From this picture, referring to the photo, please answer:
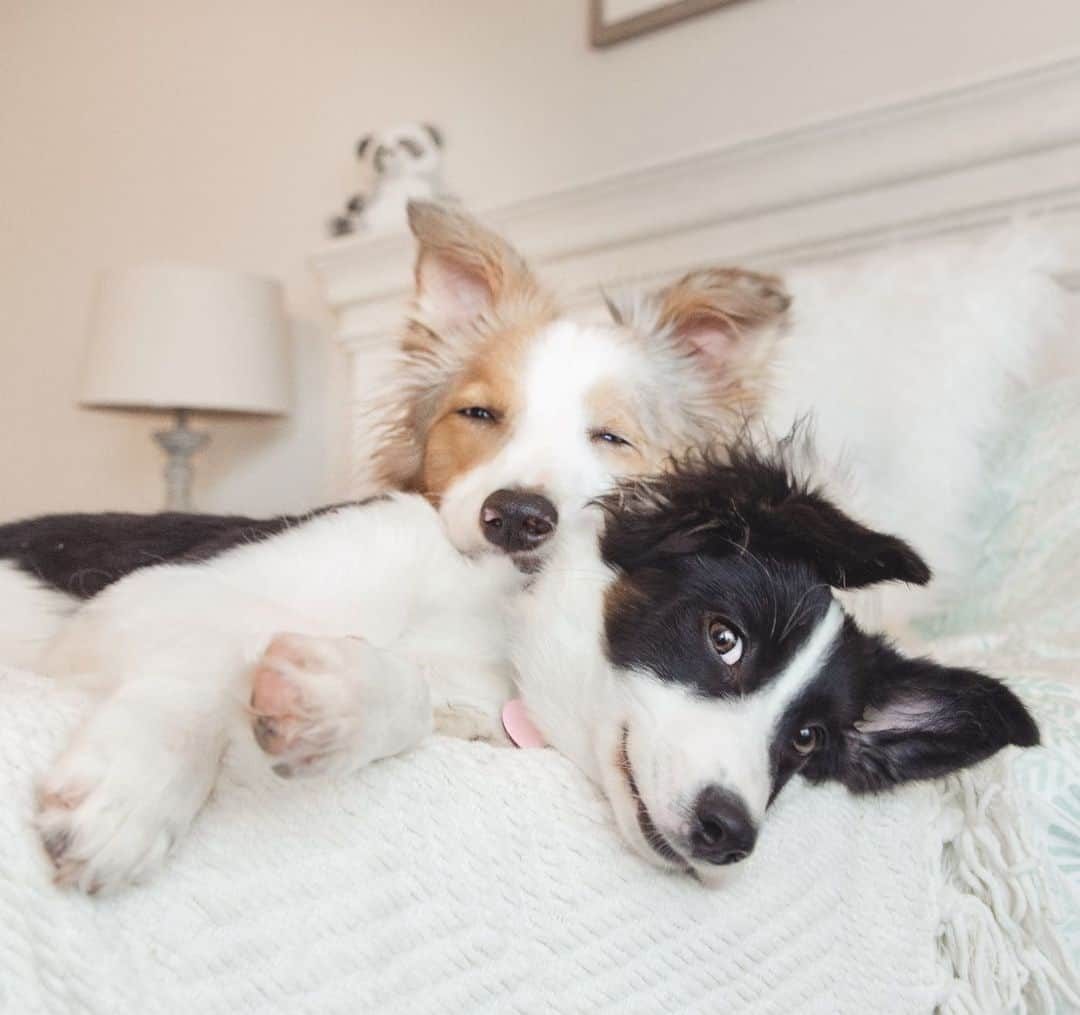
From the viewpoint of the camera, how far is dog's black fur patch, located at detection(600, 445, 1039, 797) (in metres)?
1.12

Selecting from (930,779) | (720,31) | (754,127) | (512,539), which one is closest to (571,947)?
(930,779)

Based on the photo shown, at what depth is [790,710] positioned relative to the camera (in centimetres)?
113

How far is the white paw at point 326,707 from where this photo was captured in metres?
0.83

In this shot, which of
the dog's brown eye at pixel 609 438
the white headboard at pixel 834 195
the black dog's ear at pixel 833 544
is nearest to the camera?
the black dog's ear at pixel 833 544

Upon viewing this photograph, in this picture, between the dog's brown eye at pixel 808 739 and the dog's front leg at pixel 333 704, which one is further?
the dog's brown eye at pixel 808 739

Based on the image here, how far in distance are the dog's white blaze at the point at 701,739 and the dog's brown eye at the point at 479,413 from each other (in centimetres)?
77

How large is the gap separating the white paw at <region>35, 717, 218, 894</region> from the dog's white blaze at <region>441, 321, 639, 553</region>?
2.21 ft

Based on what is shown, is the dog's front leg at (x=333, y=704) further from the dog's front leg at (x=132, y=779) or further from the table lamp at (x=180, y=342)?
the table lamp at (x=180, y=342)

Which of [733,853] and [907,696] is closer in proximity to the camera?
[733,853]

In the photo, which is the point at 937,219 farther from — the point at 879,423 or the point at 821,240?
the point at 879,423

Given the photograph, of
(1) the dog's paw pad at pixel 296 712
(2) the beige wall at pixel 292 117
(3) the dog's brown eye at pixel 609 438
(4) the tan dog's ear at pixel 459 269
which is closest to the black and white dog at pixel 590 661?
(1) the dog's paw pad at pixel 296 712

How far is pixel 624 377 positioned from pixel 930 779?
88 cm

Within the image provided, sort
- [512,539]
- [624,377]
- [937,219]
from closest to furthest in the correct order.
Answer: [512,539] < [624,377] < [937,219]

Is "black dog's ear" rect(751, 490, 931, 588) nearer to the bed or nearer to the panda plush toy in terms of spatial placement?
the bed
